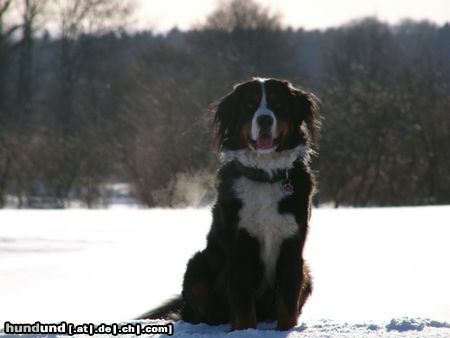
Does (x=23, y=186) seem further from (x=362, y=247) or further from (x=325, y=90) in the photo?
(x=362, y=247)

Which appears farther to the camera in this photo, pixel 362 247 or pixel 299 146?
pixel 362 247

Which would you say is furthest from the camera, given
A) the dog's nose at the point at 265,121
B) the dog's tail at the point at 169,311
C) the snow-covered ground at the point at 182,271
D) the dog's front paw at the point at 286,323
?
the dog's tail at the point at 169,311

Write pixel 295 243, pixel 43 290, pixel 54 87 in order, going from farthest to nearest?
pixel 54 87
pixel 43 290
pixel 295 243

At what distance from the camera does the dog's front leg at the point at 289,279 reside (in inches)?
157

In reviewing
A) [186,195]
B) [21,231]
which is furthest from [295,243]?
[186,195]

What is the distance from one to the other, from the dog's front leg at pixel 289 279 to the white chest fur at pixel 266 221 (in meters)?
0.05

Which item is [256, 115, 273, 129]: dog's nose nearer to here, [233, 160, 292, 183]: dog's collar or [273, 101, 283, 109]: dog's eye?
[273, 101, 283, 109]: dog's eye

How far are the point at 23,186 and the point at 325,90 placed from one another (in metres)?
10.6

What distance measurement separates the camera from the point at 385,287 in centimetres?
551

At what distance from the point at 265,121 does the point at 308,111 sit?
16.6 inches

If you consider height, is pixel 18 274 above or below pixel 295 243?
below

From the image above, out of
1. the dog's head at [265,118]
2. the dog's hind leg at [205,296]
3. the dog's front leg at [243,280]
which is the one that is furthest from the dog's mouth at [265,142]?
the dog's hind leg at [205,296]

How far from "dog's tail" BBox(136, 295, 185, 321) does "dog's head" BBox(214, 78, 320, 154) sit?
106cm

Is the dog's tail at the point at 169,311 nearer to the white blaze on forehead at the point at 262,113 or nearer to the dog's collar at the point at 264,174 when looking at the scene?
the dog's collar at the point at 264,174
